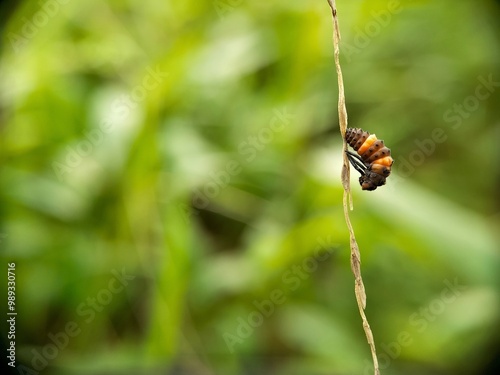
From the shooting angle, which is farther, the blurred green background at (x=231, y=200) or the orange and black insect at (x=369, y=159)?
the blurred green background at (x=231, y=200)

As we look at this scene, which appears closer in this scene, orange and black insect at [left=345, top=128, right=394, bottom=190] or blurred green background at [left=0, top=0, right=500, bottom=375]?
orange and black insect at [left=345, top=128, right=394, bottom=190]

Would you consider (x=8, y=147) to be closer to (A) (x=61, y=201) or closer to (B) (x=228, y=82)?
(A) (x=61, y=201)

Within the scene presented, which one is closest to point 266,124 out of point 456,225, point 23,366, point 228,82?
point 228,82

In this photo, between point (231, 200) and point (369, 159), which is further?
point (231, 200)
